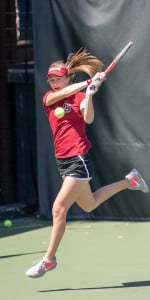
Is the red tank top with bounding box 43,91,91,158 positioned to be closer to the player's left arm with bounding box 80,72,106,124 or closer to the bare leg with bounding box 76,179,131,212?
the player's left arm with bounding box 80,72,106,124

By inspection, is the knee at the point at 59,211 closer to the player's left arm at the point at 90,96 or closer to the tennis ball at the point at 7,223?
the player's left arm at the point at 90,96

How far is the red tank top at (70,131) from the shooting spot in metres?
6.52

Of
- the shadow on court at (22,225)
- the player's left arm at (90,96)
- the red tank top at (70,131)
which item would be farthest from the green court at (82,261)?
the player's left arm at (90,96)

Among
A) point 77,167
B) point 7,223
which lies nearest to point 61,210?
point 77,167

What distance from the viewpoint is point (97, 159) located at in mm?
9164

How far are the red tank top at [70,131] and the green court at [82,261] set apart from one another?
969 mm

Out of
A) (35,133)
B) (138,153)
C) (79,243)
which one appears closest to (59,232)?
(79,243)

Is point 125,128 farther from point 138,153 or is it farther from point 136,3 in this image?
point 136,3

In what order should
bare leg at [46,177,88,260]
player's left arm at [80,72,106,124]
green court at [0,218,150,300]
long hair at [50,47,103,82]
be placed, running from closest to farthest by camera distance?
green court at [0,218,150,300] → player's left arm at [80,72,106,124] → bare leg at [46,177,88,260] → long hair at [50,47,103,82]

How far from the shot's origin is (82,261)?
724 centimetres

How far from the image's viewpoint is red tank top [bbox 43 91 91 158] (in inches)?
257

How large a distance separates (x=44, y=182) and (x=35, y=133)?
76 cm

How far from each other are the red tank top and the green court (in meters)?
0.97

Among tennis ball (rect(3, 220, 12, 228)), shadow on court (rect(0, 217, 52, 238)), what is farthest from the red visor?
tennis ball (rect(3, 220, 12, 228))
